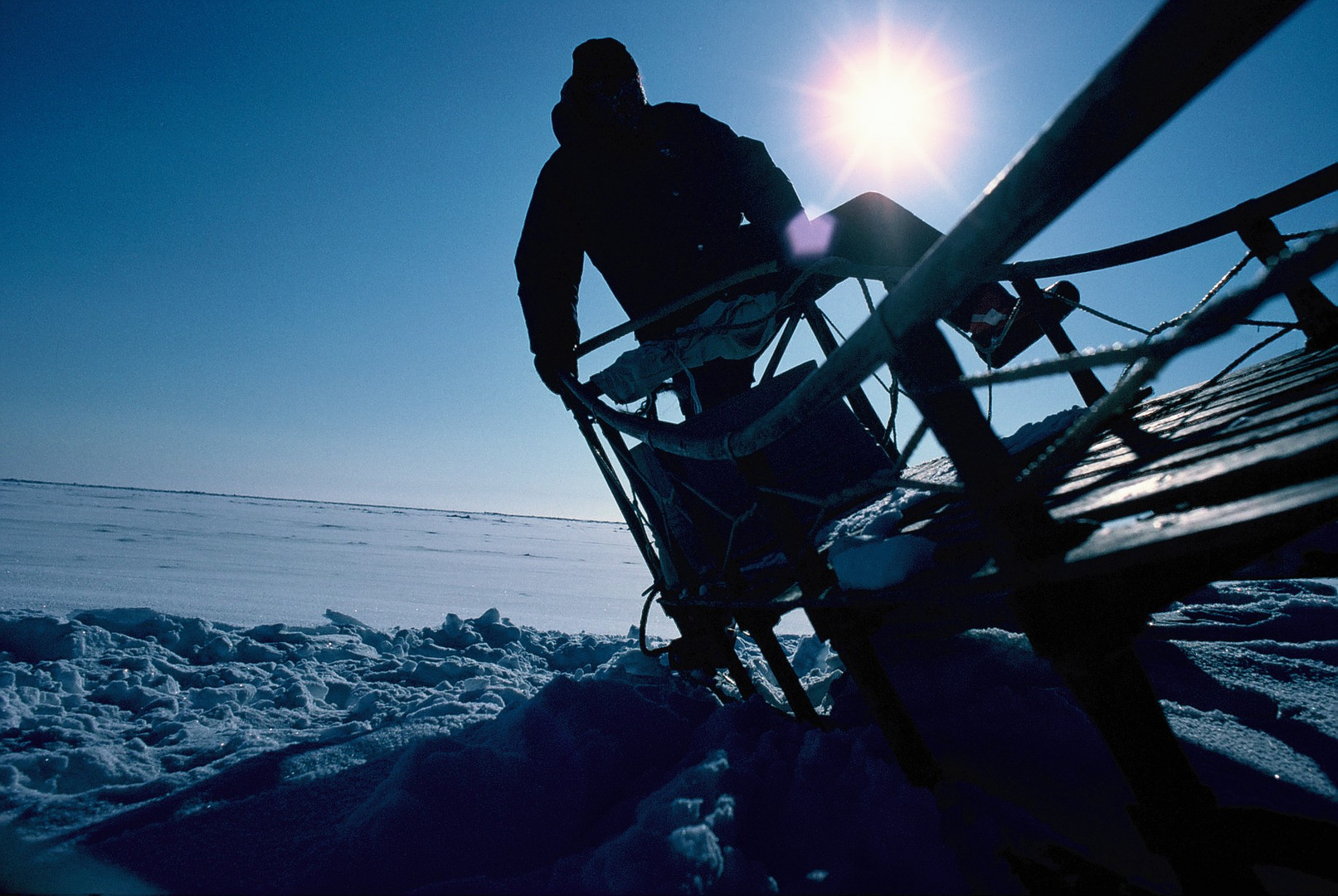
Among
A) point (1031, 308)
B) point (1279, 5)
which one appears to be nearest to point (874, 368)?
point (1279, 5)

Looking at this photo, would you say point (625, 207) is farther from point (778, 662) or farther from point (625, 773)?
point (625, 773)

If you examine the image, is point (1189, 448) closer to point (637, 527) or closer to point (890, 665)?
point (890, 665)

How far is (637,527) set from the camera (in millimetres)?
2994

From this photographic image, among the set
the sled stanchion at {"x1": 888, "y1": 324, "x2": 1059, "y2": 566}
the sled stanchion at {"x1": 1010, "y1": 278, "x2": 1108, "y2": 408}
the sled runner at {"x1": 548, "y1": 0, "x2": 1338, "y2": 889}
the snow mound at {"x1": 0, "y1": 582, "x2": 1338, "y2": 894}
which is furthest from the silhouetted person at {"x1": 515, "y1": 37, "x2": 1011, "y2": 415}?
the sled stanchion at {"x1": 888, "y1": 324, "x2": 1059, "y2": 566}

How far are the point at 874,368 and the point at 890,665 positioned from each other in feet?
7.87

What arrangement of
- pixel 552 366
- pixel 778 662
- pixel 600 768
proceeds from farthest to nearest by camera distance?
pixel 552 366 → pixel 778 662 → pixel 600 768

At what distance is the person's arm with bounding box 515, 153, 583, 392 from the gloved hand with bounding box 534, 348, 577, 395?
0.37 feet

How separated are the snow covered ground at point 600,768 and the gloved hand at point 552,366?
1560 mm

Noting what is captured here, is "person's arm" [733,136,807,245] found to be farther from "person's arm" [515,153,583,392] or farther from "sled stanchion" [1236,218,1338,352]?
"sled stanchion" [1236,218,1338,352]

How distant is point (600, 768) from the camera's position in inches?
78.0

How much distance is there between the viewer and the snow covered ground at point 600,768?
1383 millimetres

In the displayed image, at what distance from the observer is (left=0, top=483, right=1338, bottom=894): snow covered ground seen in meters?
1.38

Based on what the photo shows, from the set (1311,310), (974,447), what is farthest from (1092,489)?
(1311,310)

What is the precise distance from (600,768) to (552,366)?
1.98m
